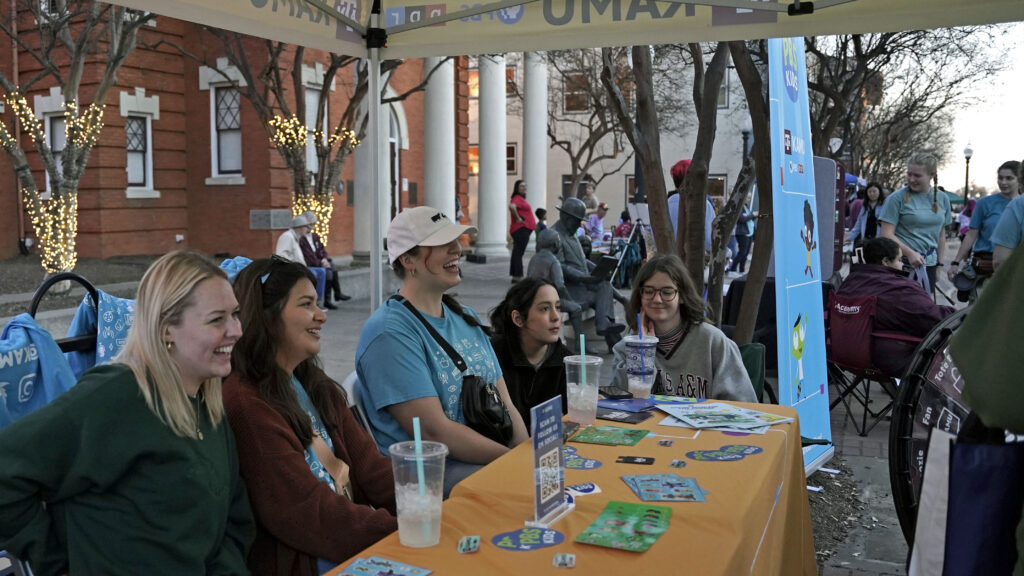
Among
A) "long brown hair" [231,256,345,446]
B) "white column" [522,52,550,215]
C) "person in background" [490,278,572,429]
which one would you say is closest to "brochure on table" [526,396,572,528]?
"long brown hair" [231,256,345,446]

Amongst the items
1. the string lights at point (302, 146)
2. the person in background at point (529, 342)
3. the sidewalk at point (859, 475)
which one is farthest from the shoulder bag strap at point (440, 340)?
the string lights at point (302, 146)

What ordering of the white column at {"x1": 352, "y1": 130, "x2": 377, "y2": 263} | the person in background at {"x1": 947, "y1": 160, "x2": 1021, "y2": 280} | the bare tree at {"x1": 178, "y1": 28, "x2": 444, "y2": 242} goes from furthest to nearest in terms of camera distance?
the white column at {"x1": 352, "y1": 130, "x2": 377, "y2": 263} < the bare tree at {"x1": 178, "y1": 28, "x2": 444, "y2": 242} < the person in background at {"x1": 947, "y1": 160, "x2": 1021, "y2": 280}

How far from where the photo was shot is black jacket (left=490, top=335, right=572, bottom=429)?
4.25 metres

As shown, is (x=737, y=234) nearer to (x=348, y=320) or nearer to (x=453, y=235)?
(x=348, y=320)

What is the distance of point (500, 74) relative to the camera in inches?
832

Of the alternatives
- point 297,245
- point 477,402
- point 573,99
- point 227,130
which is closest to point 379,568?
point 477,402

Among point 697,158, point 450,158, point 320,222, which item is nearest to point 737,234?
point 450,158

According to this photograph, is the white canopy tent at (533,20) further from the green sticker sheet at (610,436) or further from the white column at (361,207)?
the white column at (361,207)

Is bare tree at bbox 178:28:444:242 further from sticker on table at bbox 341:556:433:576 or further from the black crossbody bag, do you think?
sticker on table at bbox 341:556:433:576

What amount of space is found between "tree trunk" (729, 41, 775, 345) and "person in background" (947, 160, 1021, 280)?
→ 3.22m

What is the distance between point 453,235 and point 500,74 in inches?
717

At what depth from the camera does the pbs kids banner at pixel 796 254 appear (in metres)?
4.95

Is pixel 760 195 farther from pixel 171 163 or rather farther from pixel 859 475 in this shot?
pixel 171 163

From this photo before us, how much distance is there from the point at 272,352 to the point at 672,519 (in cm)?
128
